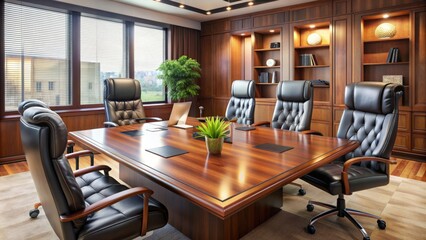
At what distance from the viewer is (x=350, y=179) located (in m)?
2.14

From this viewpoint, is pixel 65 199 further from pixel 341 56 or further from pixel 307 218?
pixel 341 56

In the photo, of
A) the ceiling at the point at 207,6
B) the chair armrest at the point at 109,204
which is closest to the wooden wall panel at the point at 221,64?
the ceiling at the point at 207,6

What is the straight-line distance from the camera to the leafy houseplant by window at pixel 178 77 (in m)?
5.64

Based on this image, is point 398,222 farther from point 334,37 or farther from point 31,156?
point 334,37

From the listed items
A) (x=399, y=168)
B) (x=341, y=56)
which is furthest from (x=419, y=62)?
(x=399, y=168)

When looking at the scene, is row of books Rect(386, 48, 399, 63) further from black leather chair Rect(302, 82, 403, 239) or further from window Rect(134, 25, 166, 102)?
window Rect(134, 25, 166, 102)

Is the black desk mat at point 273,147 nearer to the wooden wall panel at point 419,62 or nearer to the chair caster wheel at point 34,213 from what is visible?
the chair caster wheel at point 34,213

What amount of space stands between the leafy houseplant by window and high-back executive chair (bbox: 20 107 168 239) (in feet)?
13.9

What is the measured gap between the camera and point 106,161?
4.42m

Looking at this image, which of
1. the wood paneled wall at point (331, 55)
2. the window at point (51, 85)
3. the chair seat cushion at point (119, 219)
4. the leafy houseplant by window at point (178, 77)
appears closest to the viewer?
the chair seat cushion at point (119, 219)

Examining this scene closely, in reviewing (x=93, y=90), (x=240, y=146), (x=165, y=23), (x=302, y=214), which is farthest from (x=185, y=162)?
(x=165, y=23)

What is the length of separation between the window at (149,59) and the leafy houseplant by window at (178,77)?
370 mm

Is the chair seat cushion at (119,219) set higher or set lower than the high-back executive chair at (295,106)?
lower

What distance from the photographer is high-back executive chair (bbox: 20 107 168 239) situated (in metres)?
1.29
